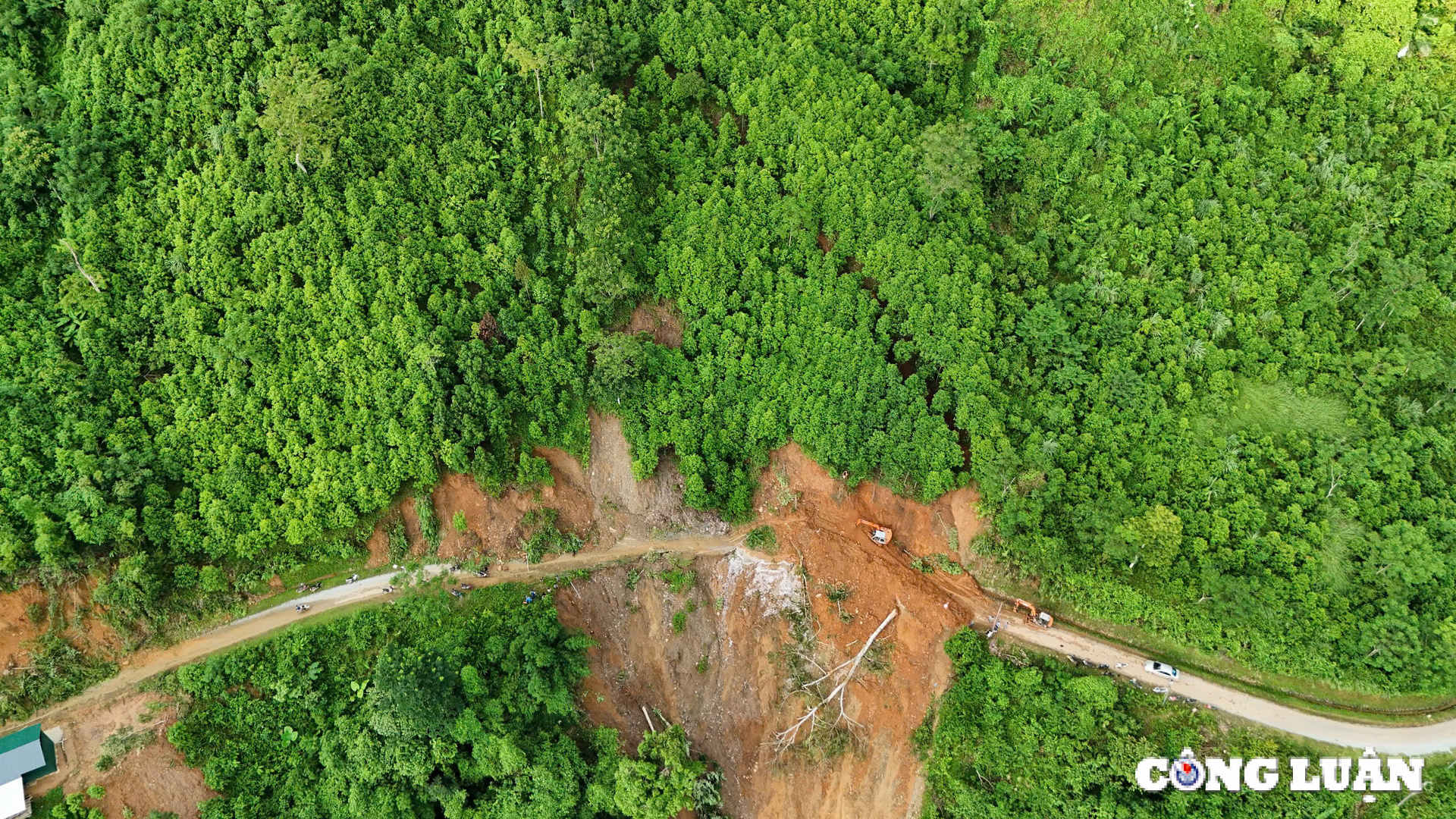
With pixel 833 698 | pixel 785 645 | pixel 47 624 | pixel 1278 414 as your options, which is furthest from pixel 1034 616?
pixel 47 624

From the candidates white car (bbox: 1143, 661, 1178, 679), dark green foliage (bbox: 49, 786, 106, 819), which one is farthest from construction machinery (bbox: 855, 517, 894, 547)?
dark green foliage (bbox: 49, 786, 106, 819)

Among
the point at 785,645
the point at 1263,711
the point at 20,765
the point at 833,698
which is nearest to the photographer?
the point at 20,765

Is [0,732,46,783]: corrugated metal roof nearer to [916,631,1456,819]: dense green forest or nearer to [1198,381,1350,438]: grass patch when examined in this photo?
[916,631,1456,819]: dense green forest

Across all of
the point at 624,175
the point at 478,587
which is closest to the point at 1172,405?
the point at 624,175

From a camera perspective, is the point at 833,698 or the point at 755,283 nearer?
the point at 833,698

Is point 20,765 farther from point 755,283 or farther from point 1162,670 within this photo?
point 1162,670

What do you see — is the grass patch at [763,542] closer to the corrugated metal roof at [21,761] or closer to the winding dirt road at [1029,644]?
the winding dirt road at [1029,644]
